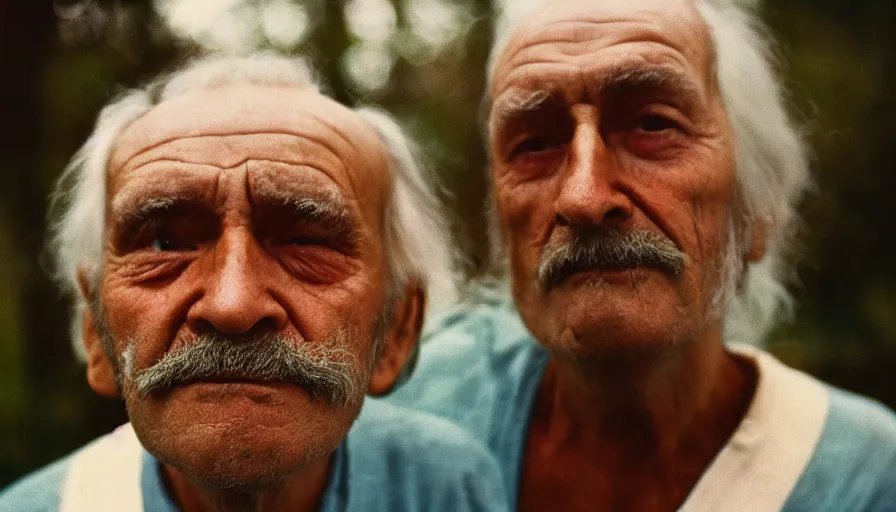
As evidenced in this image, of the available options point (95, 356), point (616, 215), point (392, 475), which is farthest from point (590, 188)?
point (95, 356)

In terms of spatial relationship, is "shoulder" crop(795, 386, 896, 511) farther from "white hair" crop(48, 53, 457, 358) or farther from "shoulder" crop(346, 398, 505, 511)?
"white hair" crop(48, 53, 457, 358)

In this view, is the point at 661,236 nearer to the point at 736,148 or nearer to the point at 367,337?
the point at 736,148

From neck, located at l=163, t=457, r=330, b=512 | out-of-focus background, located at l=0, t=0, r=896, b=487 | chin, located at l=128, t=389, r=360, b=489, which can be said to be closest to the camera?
chin, located at l=128, t=389, r=360, b=489

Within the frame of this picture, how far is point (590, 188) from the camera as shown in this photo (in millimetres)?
1547

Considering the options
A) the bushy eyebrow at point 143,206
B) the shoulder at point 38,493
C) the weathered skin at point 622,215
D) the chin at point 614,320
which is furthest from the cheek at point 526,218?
the shoulder at point 38,493

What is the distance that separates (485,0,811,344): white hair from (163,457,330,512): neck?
77 cm

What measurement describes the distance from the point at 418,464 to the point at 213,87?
82 cm

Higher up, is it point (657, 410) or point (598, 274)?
point (598, 274)

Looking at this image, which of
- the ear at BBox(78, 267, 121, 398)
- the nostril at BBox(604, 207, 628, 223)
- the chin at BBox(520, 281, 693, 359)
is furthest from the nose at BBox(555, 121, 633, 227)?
the ear at BBox(78, 267, 121, 398)

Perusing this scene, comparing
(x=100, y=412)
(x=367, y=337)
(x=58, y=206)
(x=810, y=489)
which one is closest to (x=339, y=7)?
(x=58, y=206)

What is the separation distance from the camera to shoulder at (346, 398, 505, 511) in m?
1.61

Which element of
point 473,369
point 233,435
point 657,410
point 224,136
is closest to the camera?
point 233,435

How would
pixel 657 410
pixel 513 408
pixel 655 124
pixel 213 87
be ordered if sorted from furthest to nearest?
pixel 513 408
pixel 657 410
pixel 655 124
pixel 213 87

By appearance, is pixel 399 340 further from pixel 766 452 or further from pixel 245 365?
pixel 766 452
